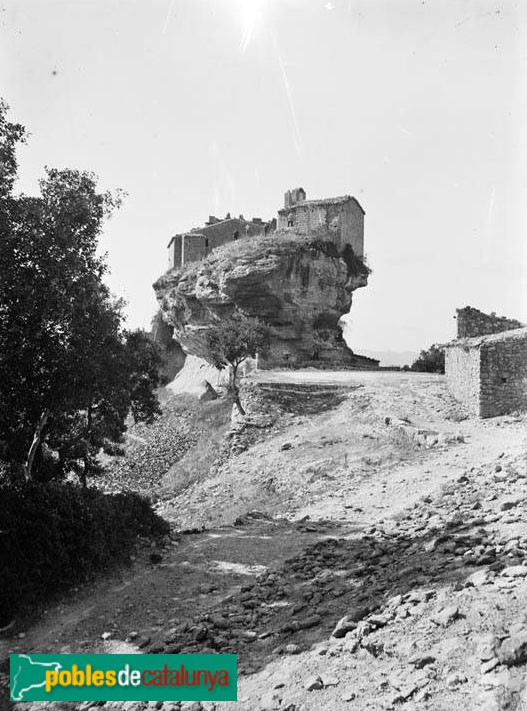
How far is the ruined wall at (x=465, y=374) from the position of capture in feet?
66.4

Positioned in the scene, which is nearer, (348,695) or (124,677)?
(348,695)

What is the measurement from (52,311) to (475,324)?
19.3 meters

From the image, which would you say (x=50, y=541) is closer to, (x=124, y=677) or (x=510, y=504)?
(x=124, y=677)

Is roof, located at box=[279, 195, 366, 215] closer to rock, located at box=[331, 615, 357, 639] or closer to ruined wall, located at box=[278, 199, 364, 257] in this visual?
ruined wall, located at box=[278, 199, 364, 257]

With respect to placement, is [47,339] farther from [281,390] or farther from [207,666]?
[281,390]

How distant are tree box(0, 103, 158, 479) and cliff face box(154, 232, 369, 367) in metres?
25.7

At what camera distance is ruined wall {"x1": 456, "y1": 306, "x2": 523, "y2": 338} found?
2455 cm

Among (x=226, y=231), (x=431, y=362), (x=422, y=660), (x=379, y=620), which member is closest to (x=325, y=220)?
(x=226, y=231)

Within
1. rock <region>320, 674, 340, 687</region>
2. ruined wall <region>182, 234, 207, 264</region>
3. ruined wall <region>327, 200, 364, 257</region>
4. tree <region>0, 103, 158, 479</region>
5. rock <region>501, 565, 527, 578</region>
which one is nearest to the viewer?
rock <region>320, 674, 340, 687</region>

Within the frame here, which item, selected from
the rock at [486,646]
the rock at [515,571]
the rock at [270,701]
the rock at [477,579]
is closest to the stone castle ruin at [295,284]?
the rock at [477,579]

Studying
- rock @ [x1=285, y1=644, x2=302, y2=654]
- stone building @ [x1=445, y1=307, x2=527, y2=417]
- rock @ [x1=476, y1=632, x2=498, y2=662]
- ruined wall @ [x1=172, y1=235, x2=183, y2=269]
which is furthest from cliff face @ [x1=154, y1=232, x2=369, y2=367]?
rock @ [x1=476, y1=632, x2=498, y2=662]

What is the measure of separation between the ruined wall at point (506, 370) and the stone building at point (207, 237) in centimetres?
3374

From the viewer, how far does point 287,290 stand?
3953 cm

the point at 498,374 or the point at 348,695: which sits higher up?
the point at 498,374
